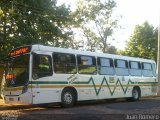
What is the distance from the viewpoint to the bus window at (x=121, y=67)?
24453 millimetres

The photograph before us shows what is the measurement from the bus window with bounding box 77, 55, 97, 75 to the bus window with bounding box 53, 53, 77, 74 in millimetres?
486

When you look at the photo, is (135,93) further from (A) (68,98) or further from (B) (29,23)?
(B) (29,23)

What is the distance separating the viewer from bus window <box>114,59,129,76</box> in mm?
24453

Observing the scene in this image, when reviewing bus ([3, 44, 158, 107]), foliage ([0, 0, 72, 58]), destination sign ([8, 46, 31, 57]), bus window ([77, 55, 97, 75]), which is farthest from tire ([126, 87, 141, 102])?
destination sign ([8, 46, 31, 57])

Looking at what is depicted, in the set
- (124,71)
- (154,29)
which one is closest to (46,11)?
(124,71)

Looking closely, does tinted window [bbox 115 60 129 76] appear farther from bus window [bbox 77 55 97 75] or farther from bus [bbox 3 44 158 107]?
bus window [bbox 77 55 97 75]

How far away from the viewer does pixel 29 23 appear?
89.9ft

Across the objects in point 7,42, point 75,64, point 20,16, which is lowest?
point 75,64

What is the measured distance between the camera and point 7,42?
84.3 ft

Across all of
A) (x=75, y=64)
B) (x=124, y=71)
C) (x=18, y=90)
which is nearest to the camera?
(x=18, y=90)

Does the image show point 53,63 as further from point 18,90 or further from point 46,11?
point 46,11

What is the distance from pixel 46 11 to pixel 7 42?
168 inches

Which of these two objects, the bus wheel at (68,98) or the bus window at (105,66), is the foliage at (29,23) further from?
the bus wheel at (68,98)

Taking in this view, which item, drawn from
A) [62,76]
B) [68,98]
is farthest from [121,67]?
[62,76]
